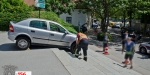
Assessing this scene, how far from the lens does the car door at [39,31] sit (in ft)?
33.2

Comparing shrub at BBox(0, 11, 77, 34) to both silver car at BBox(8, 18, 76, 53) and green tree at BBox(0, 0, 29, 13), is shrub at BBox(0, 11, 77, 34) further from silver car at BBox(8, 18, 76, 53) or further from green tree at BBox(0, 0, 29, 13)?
silver car at BBox(8, 18, 76, 53)

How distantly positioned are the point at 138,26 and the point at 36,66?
124ft

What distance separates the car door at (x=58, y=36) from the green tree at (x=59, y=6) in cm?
1548

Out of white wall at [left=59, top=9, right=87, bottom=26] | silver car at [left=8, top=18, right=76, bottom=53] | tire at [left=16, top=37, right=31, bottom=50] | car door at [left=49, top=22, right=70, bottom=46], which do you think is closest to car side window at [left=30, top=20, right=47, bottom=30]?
silver car at [left=8, top=18, right=76, bottom=53]

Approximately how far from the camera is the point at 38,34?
1018 centimetres

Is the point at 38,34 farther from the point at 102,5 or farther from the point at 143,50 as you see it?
the point at 102,5

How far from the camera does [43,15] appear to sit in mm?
19188

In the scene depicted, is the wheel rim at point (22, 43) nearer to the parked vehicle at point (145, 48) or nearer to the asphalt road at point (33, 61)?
the asphalt road at point (33, 61)

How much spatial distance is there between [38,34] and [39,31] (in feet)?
0.53

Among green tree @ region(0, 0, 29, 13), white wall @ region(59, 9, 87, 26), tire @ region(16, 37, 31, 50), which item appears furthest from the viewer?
white wall @ region(59, 9, 87, 26)

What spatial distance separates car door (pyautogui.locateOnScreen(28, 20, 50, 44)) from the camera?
10.1 m

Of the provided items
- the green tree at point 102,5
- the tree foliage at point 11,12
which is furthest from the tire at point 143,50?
the tree foliage at point 11,12

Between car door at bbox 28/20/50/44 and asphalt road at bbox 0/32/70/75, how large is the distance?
29.6 inches

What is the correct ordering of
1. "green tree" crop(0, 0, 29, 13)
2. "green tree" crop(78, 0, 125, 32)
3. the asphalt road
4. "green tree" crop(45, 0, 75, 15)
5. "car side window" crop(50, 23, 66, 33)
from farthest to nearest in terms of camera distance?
1. "green tree" crop(45, 0, 75, 15)
2. "green tree" crop(78, 0, 125, 32)
3. "green tree" crop(0, 0, 29, 13)
4. "car side window" crop(50, 23, 66, 33)
5. the asphalt road
